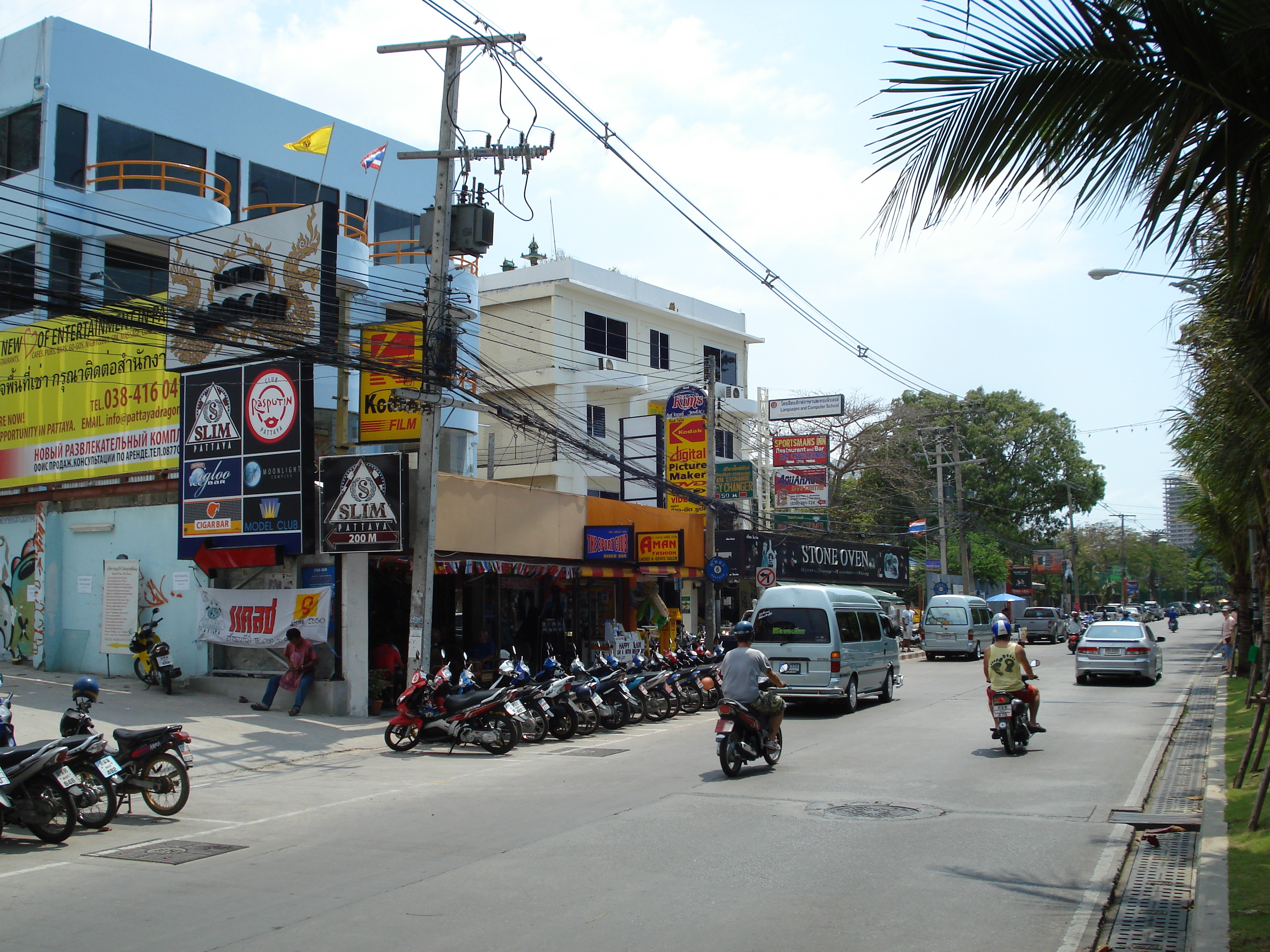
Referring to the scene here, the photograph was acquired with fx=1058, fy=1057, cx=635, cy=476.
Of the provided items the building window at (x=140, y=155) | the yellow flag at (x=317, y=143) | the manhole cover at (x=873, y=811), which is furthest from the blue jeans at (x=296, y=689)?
the building window at (x=140, y=155)

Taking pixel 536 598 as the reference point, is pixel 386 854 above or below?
below

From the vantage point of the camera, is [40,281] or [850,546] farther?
[850,546]

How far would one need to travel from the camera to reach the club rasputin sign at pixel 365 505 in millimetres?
17641

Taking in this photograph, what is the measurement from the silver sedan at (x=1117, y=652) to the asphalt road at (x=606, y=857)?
1038cm

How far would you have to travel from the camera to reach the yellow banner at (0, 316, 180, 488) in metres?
20.4

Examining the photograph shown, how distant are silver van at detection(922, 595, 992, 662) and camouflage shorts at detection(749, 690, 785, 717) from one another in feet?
84.1

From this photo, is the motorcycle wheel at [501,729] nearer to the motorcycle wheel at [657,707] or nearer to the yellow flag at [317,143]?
the motorcycle wheel at [657,707]

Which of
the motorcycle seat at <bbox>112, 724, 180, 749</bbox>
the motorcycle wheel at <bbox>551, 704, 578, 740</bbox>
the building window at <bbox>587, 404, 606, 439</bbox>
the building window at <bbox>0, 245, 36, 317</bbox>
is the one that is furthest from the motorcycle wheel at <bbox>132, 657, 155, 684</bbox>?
the building window at <bbox>587, 404, 606, 439</bbox>

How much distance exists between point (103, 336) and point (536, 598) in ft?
35.7

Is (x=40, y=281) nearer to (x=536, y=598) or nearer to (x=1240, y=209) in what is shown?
(x=536, y=598)

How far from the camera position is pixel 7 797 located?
902cm

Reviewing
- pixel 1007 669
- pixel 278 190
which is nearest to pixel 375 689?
pixel 1007 669

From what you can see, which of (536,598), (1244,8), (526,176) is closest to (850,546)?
(536,598)

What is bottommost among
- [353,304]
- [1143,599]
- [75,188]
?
[1143,599]
